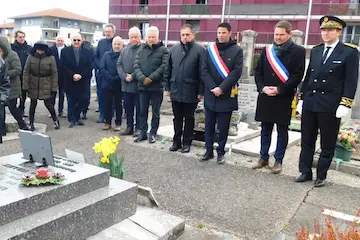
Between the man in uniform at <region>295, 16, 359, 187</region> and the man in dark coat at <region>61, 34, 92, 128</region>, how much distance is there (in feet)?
14.8

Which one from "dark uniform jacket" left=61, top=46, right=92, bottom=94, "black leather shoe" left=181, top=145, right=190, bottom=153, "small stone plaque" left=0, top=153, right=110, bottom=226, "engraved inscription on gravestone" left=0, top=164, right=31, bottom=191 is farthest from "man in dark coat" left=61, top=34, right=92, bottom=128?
"engraved inscription on gravestone" left=0, top=164, right=31, bottom=191

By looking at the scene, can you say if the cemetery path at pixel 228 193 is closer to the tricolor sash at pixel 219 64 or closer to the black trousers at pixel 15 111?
the black trousers at pixel 15 111

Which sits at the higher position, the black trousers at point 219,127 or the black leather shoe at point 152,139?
the black trousers at point 219,127

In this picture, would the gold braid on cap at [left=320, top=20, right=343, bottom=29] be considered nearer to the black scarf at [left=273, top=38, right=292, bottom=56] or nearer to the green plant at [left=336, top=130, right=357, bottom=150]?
the black scarf at [left=273, top=38, right=292, bottom=56]

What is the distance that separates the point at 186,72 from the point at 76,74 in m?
Result: 2.75

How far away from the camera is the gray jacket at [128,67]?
248 inches

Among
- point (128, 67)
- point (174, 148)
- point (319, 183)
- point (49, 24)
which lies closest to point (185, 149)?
point (174, 148)

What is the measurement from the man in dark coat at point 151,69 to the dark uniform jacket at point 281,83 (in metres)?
1.67

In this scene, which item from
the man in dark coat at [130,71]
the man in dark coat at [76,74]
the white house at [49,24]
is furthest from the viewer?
the white house at [49,24]

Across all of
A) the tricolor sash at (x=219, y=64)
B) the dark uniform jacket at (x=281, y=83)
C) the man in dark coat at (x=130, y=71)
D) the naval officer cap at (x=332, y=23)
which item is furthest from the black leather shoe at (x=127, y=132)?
the naval officer cap at (x=332, y=23)

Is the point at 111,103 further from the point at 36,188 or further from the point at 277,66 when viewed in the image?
the point at 36,188

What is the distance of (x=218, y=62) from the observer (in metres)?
5.05

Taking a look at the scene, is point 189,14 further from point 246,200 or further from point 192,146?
point 246,200

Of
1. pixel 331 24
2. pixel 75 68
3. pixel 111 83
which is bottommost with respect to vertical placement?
pixel 111 83
